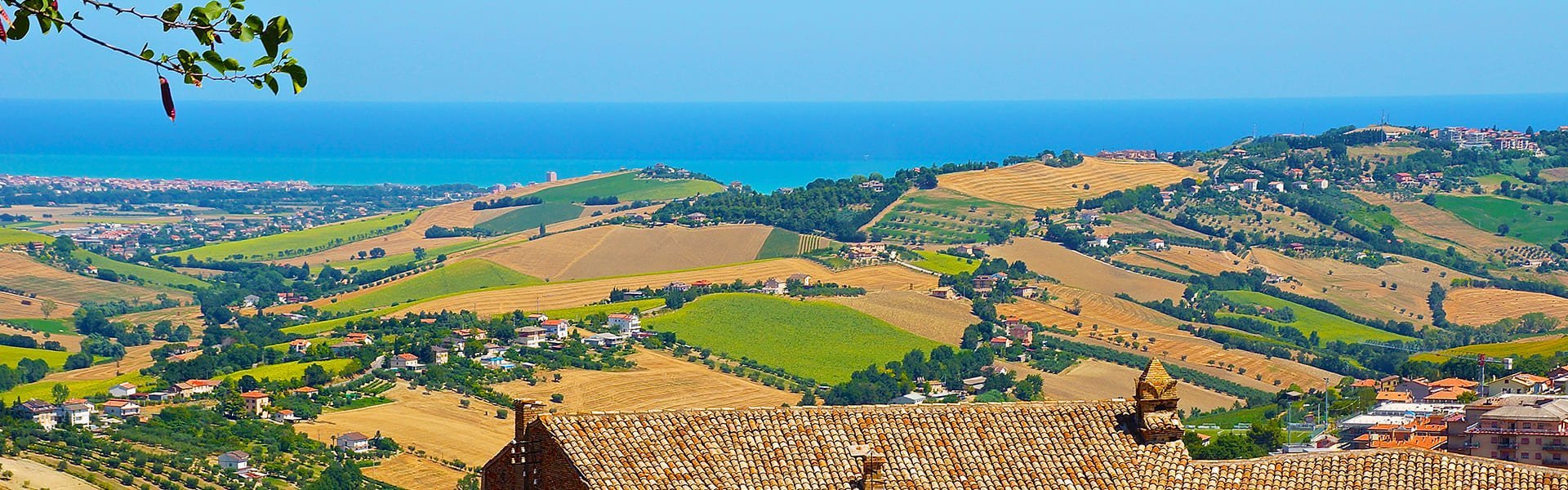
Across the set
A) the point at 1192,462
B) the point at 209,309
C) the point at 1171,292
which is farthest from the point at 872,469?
the point at 209,309

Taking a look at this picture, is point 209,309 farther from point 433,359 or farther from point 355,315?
point 433,359

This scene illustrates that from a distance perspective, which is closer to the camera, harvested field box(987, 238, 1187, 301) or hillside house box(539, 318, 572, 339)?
hillside house box(539, 318, 572, 339)

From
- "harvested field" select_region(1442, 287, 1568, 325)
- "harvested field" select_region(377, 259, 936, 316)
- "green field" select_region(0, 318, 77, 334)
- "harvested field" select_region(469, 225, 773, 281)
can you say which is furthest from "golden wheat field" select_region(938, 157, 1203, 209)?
"green field" select_region(0, 318, 77, 334)

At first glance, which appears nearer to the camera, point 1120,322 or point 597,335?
point 597,335

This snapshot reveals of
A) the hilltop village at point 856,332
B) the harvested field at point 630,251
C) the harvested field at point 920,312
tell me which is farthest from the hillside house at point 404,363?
the harvested field at point 630,251

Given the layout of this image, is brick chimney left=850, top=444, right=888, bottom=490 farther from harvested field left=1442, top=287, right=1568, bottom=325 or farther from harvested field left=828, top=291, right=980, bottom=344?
harvested field left=1442, top=287, right=1568, bottom=325

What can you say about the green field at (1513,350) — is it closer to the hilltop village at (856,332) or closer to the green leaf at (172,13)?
the hilltop village at (856,332)

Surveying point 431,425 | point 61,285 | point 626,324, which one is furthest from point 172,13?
point 61,285
